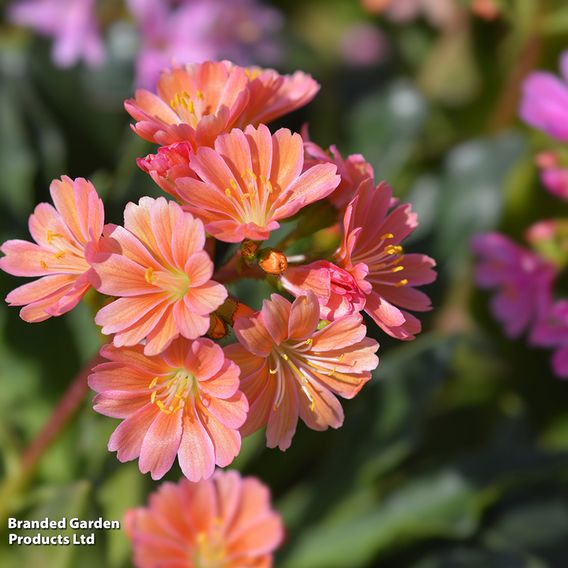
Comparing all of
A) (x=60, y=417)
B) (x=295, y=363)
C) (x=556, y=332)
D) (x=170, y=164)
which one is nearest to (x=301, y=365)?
(x=295, y=363)

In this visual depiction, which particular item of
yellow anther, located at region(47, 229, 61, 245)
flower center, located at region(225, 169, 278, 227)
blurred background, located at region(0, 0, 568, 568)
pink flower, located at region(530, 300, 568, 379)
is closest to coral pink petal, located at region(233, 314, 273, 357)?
flower center, located at region(225, 169, 278, 227)

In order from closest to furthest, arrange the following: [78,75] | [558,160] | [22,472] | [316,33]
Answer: [22,472], [558,160], [78,75], [316,33]

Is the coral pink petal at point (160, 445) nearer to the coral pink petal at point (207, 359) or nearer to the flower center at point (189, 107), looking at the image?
the coral pink petal at point (207, 359)

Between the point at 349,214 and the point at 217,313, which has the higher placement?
the point at 349,214

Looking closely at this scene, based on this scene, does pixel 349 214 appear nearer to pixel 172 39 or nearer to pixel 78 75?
pixel 172 39

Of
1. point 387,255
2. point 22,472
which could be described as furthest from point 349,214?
point 22,472

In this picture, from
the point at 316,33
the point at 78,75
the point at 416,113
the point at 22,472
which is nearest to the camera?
the point at 22,472

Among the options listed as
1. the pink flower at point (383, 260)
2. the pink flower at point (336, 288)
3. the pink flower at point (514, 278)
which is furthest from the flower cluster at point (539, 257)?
the pink flower at point (336, 288)

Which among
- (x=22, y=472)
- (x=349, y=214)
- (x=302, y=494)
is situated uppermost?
(x=349, y=214)
